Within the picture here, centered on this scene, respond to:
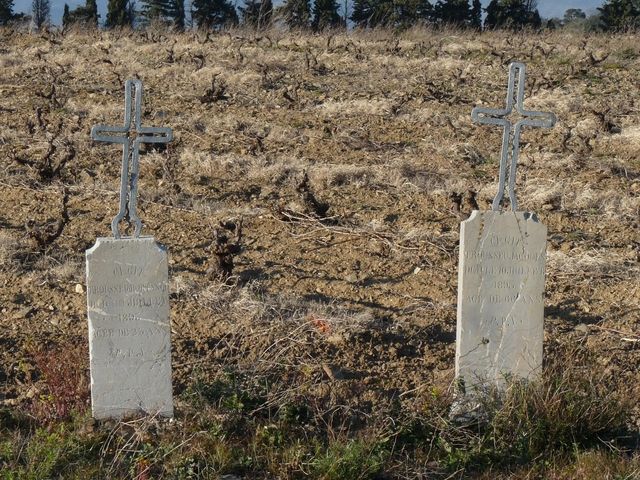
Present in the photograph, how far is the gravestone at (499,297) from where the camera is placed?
4961 millimetres

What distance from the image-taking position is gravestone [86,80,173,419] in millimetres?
4660

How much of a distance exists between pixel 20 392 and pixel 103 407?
2.31 feet

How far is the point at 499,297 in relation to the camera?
502 centimetres

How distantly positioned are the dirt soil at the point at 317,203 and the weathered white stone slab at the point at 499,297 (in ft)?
1.17

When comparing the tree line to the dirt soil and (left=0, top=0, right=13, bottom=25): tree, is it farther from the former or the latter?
the dirt soil

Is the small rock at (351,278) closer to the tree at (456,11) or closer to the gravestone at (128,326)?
the gravestone at (128,326)

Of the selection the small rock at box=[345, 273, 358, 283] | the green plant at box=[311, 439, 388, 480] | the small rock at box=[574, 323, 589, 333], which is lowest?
the green plant at box=[311, 439, 388, 480]

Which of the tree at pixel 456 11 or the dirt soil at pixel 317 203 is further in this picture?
the tree at pixel 456 11

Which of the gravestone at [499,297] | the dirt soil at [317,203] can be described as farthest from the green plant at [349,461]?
the gravestone at [499,297]

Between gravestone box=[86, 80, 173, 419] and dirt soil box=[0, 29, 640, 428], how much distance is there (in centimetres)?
33

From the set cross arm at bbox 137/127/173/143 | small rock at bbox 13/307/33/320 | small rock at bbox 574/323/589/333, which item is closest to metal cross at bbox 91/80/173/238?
cross arm at bbox 137/127/173/143

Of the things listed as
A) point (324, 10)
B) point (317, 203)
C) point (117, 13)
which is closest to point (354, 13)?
point (324, 10)

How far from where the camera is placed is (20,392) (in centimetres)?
513

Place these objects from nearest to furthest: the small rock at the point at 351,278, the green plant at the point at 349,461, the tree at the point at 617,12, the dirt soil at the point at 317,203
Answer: the green plant at the point at 349,461
the dirt soil at the point at 317,203
the small rock at the point at 351,278
the tree at the point at 617,12
